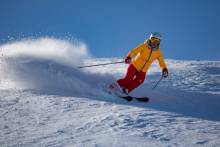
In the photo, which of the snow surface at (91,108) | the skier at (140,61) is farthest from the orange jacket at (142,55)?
the snow surface at (91,108)

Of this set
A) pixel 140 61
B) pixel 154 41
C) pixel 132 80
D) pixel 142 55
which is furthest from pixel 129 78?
pixel 154 41

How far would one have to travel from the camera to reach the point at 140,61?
936 cm

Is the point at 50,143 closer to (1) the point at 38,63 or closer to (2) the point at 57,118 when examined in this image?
(2) the point at 57,118

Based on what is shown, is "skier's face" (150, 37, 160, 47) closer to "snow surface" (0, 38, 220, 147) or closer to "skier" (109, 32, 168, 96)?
"skier" (109, 32, 168, 96)

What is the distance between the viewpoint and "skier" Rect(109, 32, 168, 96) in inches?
365

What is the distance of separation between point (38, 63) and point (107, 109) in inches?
180

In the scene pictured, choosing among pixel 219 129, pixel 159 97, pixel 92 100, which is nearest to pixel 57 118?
pixel 92 100

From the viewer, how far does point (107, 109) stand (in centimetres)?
699

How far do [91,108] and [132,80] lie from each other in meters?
2.51

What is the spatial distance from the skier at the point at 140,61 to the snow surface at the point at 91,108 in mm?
540

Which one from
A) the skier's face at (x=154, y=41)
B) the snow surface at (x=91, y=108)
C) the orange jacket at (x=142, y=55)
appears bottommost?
the snow surface at (x=91, y=108)

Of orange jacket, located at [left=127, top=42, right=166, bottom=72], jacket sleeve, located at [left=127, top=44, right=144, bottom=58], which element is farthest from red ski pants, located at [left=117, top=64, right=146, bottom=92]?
jacket sleeve, located at [left=127, top=44, right=144, bottom=58]

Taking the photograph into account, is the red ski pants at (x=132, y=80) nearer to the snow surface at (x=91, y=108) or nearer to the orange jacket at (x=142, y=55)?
the orange jacket at (x=142, y=55)

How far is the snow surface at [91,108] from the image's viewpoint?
528 cm
